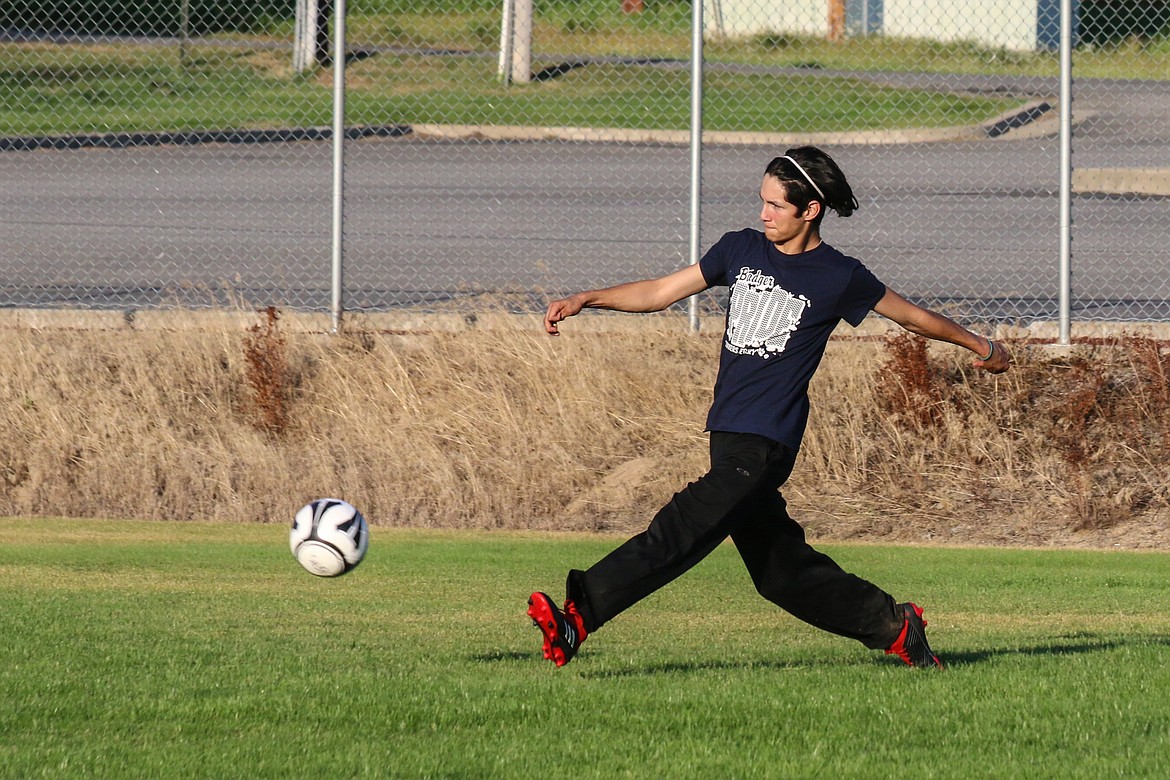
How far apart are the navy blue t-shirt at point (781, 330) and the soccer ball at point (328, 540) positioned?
5.23ft

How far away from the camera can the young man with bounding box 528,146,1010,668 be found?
19.0 ft

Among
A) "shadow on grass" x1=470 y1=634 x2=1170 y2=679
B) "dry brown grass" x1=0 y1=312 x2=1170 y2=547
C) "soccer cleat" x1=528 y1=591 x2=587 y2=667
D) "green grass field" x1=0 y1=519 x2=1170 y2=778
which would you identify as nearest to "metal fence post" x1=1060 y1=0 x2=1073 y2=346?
"dry brown grass" x1=0 y1=312 x2=1170 y2=547

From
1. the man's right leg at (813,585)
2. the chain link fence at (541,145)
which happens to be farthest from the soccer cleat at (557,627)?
the chain link fence at (541,145)

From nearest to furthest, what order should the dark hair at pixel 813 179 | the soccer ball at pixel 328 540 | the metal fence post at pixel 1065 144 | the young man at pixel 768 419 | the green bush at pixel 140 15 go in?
the young man at pixel 768 419, the dark hair at pixel 813 179, the soccer ball at pixel 328 540, the metal fence post at pixel 1065 144, the green bush at pixel 140 15

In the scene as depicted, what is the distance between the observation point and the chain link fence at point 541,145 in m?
14.1

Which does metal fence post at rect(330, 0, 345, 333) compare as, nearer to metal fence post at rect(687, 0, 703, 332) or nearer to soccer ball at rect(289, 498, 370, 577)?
metal fence post at rect(687, 0, 703, 332)

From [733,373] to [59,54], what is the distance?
37.8ft

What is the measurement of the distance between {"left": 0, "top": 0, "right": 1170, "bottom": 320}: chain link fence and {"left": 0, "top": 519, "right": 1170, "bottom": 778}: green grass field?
4.35m

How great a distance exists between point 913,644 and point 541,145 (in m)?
→ 14.7

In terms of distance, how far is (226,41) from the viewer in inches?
682

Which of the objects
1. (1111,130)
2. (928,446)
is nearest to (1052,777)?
(928,446)

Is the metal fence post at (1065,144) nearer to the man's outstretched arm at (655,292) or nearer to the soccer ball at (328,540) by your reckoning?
the man's outstretched arm at (655,292)

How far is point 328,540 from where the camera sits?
21.7 feet

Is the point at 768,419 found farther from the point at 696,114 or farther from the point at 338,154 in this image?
the point at 338,154
